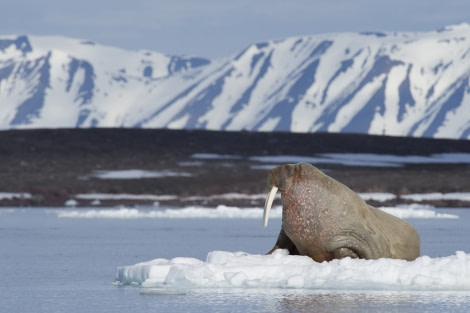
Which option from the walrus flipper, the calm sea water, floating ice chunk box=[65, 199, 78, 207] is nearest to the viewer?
the calm sea water

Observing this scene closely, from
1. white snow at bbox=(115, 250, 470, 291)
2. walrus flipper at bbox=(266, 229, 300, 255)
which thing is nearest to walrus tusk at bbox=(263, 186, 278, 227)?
walrus flipper at bbox=(266, 229, 300, 255)

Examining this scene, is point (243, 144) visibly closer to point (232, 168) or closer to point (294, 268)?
point (232, 168)

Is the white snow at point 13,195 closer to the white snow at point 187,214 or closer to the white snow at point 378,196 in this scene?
the white snow at point 187,214

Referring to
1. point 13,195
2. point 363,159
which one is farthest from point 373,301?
point 363,159

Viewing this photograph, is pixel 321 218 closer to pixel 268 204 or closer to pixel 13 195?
pixel 268 204

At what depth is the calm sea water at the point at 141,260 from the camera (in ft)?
46.7

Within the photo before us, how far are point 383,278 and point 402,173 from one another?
43.8 meters

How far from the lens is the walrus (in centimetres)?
1738

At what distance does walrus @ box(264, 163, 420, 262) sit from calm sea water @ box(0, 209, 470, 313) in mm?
2050

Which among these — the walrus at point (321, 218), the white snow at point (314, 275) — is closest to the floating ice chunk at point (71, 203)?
the walrus at point (321, 218)

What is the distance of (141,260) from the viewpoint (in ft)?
67.4

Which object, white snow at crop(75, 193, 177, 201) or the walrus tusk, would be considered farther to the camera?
white snow at crop(75, 193, 177, 201)

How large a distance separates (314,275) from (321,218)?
1.85 m

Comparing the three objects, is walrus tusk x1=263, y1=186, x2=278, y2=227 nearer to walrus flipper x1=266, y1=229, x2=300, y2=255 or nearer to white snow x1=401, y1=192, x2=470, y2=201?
walrus flipper x1=266, y1=229, x2=300, y2=255
